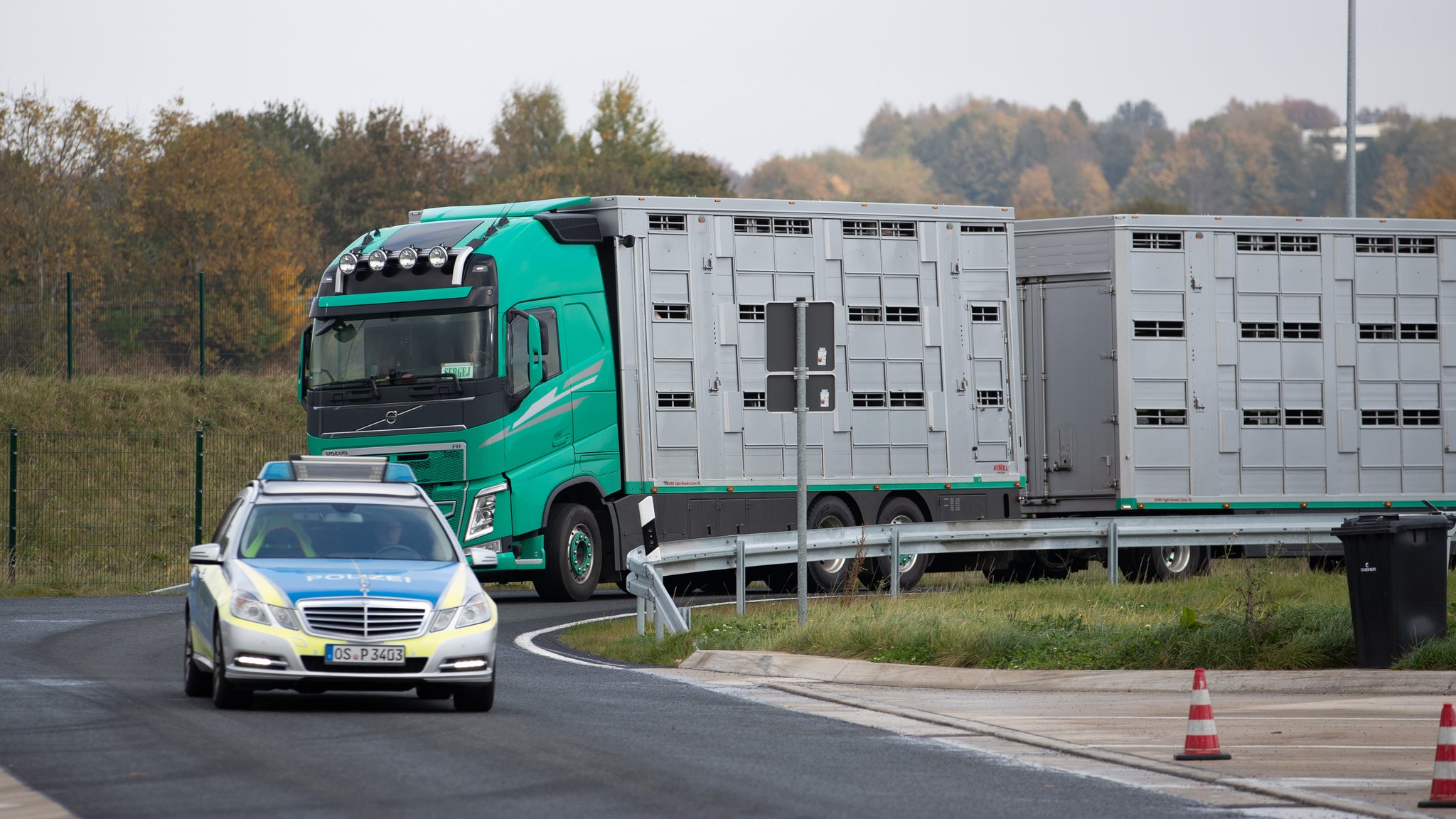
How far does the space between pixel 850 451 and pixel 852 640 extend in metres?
8.21

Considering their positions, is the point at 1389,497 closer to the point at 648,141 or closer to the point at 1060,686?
the point at 1060,686

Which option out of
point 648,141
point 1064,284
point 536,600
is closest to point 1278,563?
point 1064,284

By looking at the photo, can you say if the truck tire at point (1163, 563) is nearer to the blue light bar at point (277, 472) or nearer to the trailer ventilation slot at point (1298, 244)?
the trailer ventilation slot at point (1298, 244)

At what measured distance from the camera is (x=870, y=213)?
945 inches

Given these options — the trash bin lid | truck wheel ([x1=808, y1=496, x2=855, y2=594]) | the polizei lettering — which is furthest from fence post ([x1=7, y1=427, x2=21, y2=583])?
the trash bin lid

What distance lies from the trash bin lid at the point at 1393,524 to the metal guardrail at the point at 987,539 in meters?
5.90

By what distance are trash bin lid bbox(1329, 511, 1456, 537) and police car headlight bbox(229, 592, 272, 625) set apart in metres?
7.41

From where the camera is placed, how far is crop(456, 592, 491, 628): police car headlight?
1193 cm

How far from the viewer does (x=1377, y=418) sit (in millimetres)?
25156

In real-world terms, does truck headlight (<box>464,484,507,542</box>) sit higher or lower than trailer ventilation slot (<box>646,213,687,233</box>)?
lower

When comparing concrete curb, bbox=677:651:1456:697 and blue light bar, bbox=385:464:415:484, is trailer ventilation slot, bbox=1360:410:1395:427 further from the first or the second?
blue light bar, bbox=385:464:415:484

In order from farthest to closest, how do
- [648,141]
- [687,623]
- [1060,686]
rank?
1. [648,141]
2. [687,623]
3. [1060,686]

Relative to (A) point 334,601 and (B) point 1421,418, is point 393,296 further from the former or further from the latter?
(B) point 1421,418

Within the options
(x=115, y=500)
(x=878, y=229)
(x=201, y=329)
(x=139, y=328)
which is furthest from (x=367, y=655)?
(x=139, y=328)
